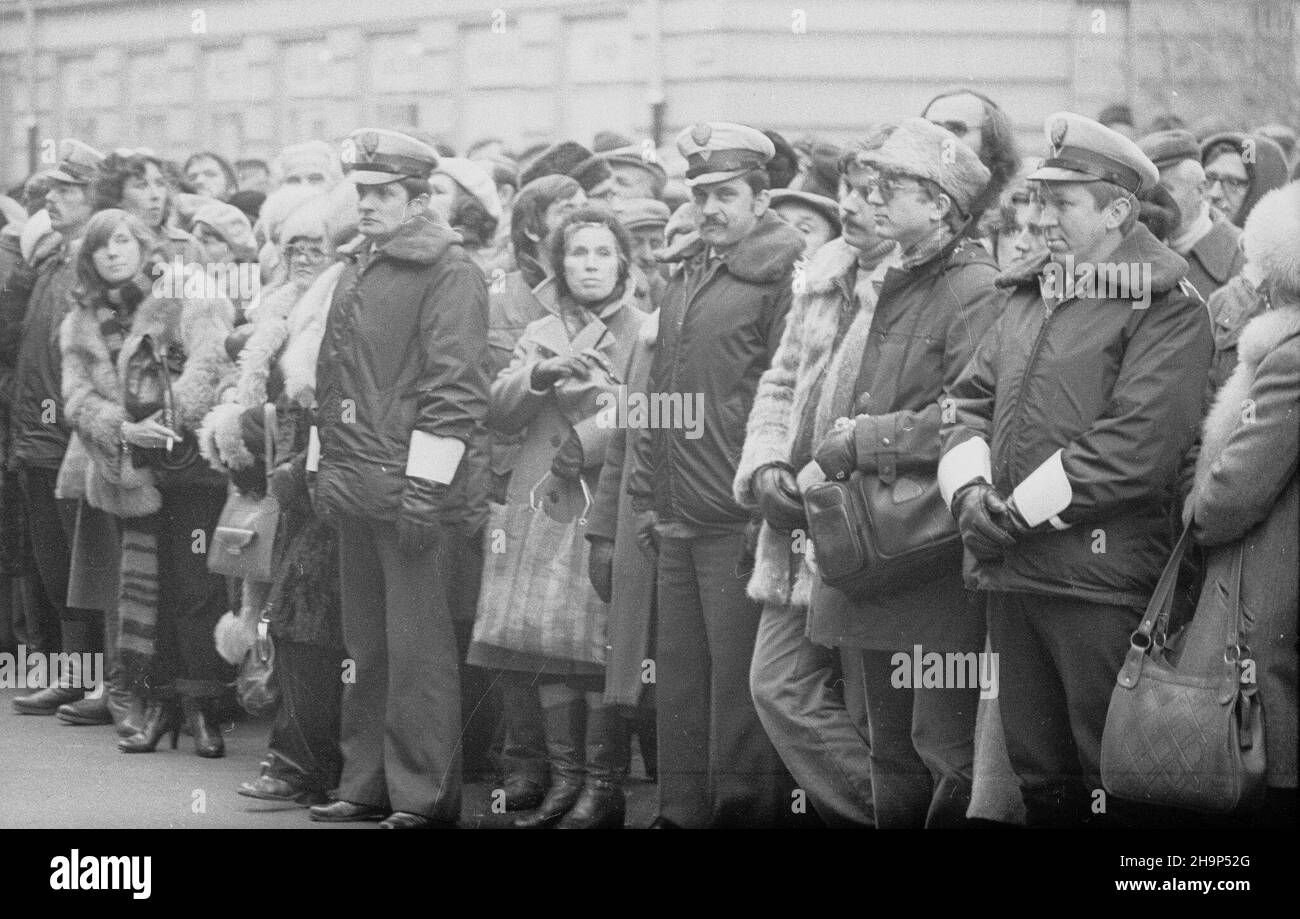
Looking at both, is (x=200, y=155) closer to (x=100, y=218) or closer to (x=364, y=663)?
(x=100, y=218)

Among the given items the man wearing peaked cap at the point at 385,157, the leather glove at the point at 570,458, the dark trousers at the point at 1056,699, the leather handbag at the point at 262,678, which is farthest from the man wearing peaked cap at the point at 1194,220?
the leather handbag at the point at 262,678

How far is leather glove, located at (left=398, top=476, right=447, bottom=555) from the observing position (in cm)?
658

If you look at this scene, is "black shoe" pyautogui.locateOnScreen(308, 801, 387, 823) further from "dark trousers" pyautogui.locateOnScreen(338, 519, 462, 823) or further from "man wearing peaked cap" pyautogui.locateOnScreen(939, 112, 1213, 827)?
"man wearing peaked cap" pyautogui.locateOnScreen(939, 112, 1213, 827)

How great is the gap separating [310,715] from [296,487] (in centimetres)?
78

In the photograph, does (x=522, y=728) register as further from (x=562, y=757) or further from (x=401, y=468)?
(x=401, y=468)

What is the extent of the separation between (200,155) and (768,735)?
378 cm

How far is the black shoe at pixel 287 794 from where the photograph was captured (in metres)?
7.11

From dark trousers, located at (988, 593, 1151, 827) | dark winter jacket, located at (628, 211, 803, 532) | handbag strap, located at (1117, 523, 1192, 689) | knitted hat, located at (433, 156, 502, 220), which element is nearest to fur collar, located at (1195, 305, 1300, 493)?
handbag strap, located at (1117, 523, 1192, 689)

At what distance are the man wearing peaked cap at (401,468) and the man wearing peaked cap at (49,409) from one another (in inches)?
53.3

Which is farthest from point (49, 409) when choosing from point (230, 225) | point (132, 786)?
point (132, 786)

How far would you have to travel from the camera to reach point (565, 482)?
700 centimetres

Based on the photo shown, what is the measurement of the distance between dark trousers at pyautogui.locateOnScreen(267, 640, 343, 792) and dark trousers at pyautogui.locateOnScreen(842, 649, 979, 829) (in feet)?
6.43

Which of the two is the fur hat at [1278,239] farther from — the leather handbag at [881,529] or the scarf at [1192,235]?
the leather handbag at [881,529]
